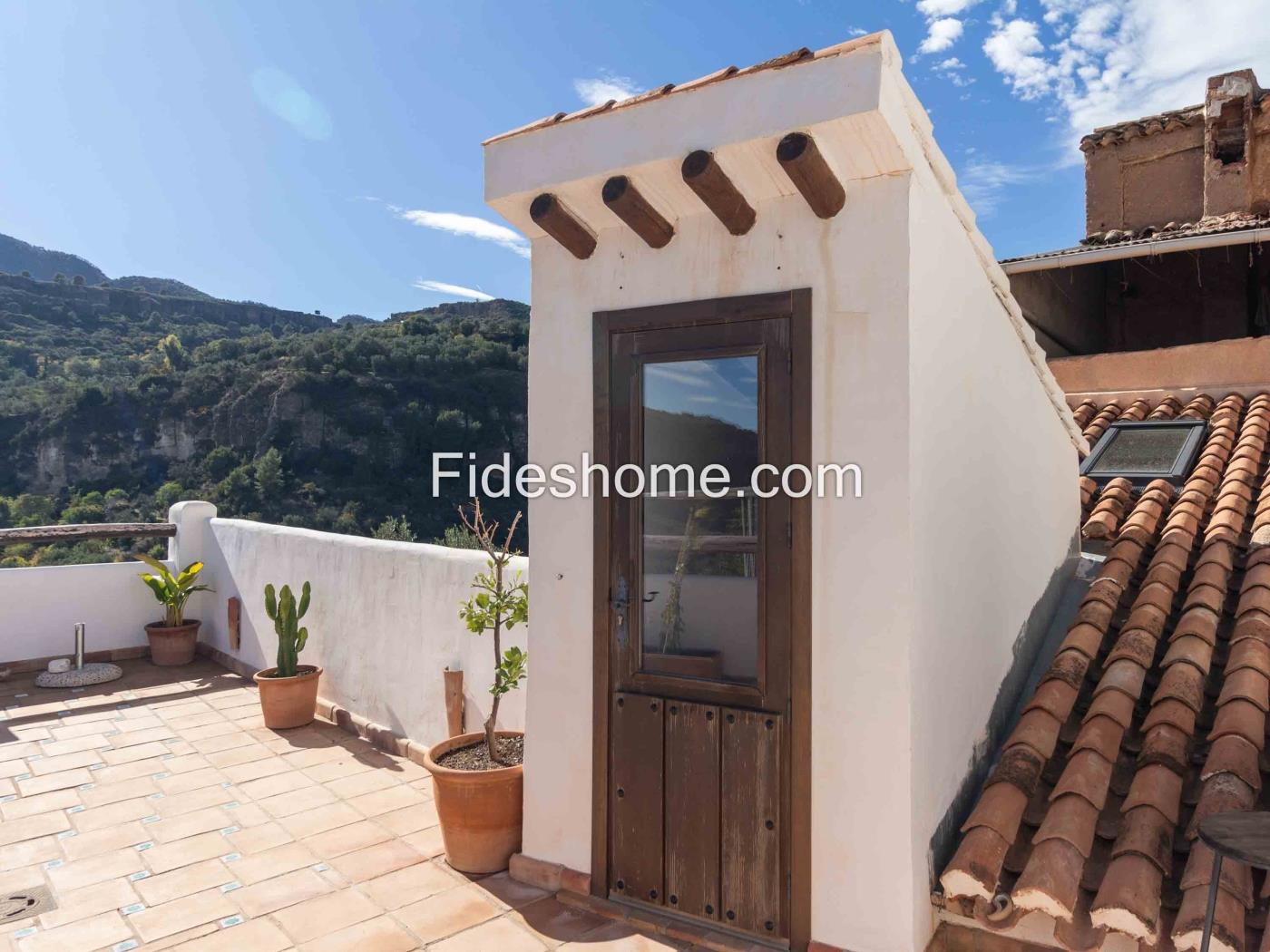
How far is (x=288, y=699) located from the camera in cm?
637

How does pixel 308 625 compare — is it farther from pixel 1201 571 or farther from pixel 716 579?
pixel 1201 571

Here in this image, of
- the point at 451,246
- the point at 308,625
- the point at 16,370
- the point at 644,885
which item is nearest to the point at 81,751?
the point at 308,625

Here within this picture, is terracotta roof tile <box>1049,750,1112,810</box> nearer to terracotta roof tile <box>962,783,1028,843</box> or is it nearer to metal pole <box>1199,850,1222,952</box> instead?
terracotta roof tile <box>962,783,1028,843</box>

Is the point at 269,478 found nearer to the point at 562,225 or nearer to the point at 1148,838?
the point at 562,225

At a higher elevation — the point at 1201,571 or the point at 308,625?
the point at 1201,571

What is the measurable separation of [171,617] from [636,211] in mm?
8049

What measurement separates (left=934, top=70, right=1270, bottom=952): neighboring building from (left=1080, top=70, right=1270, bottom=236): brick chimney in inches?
92.6

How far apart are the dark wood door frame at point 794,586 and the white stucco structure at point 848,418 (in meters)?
0.04

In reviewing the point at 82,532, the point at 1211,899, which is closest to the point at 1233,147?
the point at 1211,899

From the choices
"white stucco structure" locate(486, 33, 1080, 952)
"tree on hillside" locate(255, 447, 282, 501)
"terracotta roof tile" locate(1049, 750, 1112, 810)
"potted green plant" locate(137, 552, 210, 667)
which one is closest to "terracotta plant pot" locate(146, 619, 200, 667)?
"potted green plant" locate(137, 552, 210, 667)

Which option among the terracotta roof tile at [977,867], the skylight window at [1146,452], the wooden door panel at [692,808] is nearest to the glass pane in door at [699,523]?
the wooden door panel at [692,808]

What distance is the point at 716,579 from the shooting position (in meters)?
3.39

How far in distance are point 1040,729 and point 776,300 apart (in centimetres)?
213

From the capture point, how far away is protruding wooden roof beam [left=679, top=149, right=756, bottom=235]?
3014 millimetres
